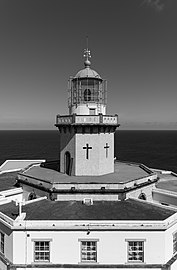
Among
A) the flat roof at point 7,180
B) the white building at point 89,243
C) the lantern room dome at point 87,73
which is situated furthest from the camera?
the flat roof at point 7,180

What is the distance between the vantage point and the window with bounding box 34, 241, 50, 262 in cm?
1522

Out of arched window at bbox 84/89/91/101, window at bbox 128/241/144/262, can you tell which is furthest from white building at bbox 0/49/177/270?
arched window at bbox 84/89/91/101

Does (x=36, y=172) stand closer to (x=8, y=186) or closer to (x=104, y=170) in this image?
(x=8, y=186)

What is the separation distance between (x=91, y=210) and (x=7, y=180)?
12122 mm

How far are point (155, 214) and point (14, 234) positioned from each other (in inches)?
318

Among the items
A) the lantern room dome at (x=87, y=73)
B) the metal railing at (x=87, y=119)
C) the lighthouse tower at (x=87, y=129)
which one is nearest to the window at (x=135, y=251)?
the lighthouse tower at (x=87, y=129)

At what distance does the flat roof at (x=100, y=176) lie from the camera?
796 inches

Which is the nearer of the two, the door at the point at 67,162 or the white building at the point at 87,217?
the white building at the point at 87,217

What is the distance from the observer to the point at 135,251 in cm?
1512

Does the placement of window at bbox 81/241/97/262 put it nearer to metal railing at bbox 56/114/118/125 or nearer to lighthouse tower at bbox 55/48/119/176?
lighthouse tower at bbox 55/48/119/176

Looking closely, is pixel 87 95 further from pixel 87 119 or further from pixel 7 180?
pixel 7 180

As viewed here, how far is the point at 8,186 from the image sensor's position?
77.9 ft

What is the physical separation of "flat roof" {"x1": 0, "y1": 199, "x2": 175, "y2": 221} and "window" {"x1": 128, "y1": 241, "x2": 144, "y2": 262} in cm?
134

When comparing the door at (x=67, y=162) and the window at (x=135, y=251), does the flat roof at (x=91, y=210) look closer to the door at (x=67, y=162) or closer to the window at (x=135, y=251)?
the window at (x=135, y=251)
